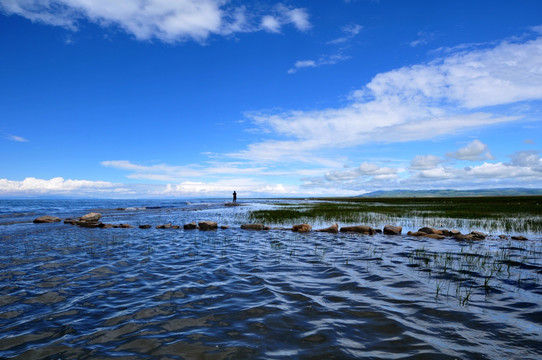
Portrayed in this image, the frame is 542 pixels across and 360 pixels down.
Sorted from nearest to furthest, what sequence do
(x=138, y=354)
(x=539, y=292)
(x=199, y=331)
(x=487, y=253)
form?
1. (x=138, y=354)
2. (x=199, y=331)
3. (x=539, y=292)
4. (x=487, y=253)

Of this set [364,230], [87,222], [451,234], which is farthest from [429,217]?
[87,222]

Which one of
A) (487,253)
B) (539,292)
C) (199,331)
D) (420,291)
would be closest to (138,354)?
(199,331)

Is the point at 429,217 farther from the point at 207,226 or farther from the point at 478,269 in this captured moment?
the point at 207,226

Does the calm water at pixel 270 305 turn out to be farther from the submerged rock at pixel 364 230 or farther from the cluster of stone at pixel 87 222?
the cluster of stone at pixel 87 222

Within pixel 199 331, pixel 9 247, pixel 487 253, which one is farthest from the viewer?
pixel 9 247

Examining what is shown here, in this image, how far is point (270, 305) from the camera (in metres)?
7.65

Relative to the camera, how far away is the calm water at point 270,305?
548 centimetres

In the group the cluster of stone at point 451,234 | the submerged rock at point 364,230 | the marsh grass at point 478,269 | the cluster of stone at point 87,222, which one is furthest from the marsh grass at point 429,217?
the cluster of stone at point 87,222

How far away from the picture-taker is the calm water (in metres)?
5.48

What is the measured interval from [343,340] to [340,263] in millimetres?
7010

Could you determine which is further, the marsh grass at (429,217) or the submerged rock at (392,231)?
the marsh grass at (429,217)

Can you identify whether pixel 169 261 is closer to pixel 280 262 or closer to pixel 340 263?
pixel 280 262

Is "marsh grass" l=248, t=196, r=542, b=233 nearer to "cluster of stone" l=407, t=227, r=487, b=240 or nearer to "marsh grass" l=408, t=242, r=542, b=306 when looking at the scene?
"cluster of stone" l=407, t=227, r=487, b=240

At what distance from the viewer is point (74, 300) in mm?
8031
